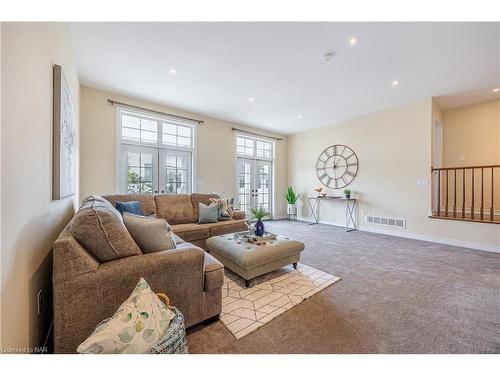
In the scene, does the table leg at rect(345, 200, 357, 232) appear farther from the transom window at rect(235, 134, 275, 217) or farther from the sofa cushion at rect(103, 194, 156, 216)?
the sofa cushion at rect(103, 194, 156, 216)

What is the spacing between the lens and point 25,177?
115 cm

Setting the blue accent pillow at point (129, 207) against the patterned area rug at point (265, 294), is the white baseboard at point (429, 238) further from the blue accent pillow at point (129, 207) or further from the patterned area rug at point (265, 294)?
the blue accent pillow at point (129, 207)

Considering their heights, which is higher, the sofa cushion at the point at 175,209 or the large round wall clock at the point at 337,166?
the large round wall clock at the point at 337,166

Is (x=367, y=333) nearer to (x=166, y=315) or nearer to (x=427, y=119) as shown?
(x=166, y=315)

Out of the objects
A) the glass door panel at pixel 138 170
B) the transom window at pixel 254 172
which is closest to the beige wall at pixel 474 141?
the transom window at pixel 254 172

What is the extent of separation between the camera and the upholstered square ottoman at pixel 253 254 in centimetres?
214

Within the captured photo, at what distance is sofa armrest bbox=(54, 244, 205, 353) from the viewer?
3.61 ft

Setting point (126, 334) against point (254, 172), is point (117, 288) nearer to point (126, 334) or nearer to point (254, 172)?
point (126, 334)

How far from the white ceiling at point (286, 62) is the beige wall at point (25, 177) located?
121cm

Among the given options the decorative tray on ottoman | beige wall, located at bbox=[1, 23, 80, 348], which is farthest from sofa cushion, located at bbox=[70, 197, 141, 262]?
the decorative tray on ottoman

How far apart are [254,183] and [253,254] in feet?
13.8
